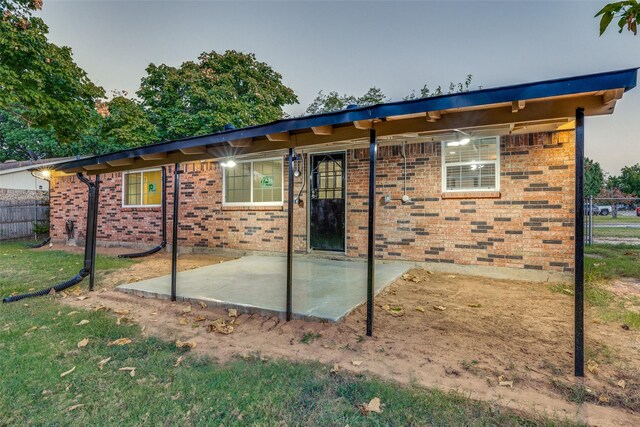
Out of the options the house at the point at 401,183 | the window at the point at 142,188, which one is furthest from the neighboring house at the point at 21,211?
the house at the point at 401,183

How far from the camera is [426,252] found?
632 cm

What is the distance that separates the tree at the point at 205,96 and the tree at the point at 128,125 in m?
0.78

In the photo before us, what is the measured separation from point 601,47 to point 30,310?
12753 mm

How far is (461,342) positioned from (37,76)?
11327mm

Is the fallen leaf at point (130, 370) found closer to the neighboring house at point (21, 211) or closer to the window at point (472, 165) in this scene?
the window at point (472, 165)

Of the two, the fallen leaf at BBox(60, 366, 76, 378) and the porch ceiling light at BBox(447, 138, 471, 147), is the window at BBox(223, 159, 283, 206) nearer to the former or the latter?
the porch ceiling light at BBox(447, 138, 471, 147)

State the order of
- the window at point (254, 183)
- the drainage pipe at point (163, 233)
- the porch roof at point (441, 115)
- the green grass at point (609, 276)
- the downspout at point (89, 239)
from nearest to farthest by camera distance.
Result: the porch roof at point (441, 115) < the green grass at point (609, 276) < the downspout at point (89, 239) < the window at point (254, 183) < the drainage pipe at point (163, 233)

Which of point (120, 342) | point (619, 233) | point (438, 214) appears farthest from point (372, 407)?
point (619, 233)

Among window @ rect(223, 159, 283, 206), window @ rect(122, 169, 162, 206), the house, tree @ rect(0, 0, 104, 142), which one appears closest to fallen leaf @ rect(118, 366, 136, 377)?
the house

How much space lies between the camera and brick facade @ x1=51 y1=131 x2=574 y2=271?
5.33 m

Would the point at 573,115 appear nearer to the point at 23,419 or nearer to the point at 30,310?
the point at 23,419

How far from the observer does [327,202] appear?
7.43 m

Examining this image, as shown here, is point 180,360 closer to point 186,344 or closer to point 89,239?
point 186,344

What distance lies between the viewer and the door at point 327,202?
23.9 ft
